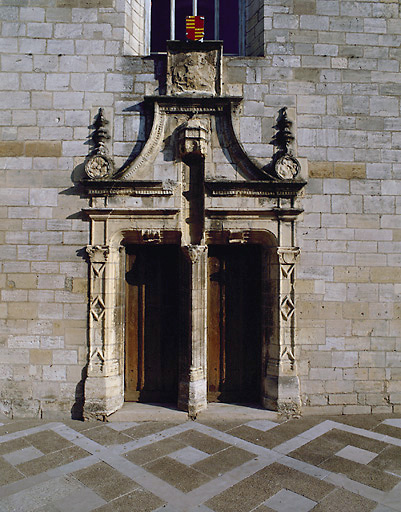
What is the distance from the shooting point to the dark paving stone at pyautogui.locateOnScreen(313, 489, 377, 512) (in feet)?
9.58

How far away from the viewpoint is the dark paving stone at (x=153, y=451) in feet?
12.1

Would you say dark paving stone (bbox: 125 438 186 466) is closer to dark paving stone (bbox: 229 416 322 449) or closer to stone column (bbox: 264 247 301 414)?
dark paving stone (bbox: 229 416 322 449)

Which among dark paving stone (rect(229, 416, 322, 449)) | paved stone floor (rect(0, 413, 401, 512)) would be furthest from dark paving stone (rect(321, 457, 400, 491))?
dark paving stone (rect(229, 416, 322, 449))

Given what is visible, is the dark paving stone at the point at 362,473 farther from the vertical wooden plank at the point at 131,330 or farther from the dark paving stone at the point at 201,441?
the vertical wooden plank at the point at 131,330

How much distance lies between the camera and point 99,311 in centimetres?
491

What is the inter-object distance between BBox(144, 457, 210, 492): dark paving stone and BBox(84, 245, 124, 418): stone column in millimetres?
1415

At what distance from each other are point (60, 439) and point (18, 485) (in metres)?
0.95

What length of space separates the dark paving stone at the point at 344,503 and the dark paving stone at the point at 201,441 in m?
1.24

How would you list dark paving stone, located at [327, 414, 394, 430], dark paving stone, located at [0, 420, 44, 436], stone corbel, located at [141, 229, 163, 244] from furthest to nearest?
stone corbel, located at [141, 229, 163, 244] < dark paving stone, located at [327, 414, 394, 430] < dark paving stone, located at [0, 420, 44, 436]

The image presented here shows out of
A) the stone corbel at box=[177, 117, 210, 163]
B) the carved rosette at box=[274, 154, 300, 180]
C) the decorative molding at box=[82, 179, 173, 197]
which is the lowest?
the decorative molding at box=[82, 179, 173, 197]

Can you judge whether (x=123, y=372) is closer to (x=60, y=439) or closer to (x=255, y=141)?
(x=60, y=439)

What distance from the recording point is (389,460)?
3.71 m

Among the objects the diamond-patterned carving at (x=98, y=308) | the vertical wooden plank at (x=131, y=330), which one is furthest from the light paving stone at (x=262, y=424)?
the diamond-patterned carving at (x=98, y=308)

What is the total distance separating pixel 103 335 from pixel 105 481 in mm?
1931
